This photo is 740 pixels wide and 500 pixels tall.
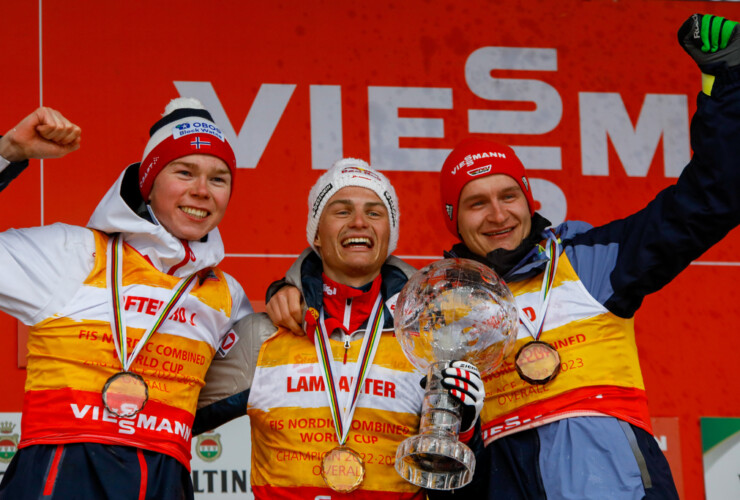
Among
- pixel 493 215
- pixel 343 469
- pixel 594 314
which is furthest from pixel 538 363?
A: pixel 343 469

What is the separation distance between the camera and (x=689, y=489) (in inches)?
144

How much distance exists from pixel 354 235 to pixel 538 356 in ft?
1.99

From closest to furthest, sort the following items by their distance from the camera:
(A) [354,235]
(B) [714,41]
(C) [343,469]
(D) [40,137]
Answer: (B) [714,41], (D) [40,137], (C) [343,469], (A) [354,235]

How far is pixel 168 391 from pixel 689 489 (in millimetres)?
2032

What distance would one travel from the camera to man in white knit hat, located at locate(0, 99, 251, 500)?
2.41 meters

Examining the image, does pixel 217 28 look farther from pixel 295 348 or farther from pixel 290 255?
pixel 295 348

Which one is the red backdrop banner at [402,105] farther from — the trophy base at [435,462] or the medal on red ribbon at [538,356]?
the trophy base at [435,462]

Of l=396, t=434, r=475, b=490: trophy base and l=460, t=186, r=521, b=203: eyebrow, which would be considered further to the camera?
l=460, t=186, r=521, b=203: eyebrow

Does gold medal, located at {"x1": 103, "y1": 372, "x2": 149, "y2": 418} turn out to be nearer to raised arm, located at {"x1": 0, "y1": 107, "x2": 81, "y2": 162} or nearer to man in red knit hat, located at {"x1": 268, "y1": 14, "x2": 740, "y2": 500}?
man in red knit hat, located at {"x1": 268, "y1": 14, "x2": 740, "y2": 500}

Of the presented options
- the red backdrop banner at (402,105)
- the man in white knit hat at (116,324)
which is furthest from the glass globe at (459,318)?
the red backdrop banner at (402,105)

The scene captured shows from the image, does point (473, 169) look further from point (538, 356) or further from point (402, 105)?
point (402, 105)

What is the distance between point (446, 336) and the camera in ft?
7.66

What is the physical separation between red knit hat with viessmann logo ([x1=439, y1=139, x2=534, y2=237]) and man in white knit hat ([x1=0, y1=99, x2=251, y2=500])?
63cm

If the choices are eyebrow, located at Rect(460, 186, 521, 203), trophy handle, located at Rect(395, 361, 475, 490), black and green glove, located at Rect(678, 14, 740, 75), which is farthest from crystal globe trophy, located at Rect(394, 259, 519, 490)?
black and green glove, located at Rect(678, 14, 740, 75)
